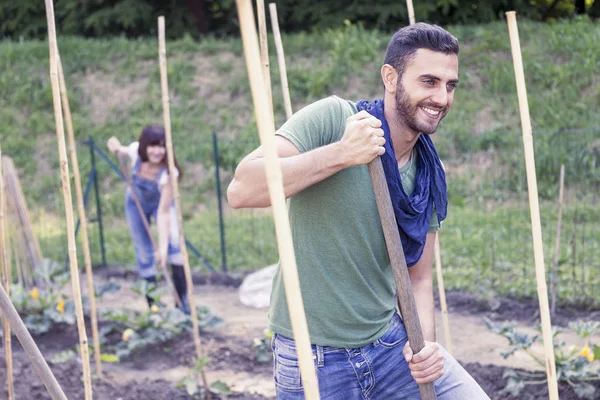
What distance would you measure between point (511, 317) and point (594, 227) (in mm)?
2309

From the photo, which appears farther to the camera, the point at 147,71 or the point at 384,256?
the point at 147,71

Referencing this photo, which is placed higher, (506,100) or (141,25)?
(141,25)

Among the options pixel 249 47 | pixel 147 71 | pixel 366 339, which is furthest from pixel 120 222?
pixel 249 47

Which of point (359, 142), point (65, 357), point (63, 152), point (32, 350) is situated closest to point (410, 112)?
point (359, 142)

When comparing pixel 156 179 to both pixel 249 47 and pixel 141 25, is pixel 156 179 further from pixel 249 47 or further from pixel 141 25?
pixel 141 25

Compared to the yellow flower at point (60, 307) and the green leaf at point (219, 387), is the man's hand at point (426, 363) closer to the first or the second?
the green leaf at point (219, 387)

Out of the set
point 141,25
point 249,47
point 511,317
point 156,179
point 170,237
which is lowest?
point 511,317

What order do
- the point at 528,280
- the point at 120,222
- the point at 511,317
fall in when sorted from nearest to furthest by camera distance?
the point at 511,317 → the point at 528,280 → the point at 120,222

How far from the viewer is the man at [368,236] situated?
2199 millimetres

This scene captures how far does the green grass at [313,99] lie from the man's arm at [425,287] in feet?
13.1

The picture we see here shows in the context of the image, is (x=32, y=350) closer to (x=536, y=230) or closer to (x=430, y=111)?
(x=430, y=111)

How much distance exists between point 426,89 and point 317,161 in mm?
448

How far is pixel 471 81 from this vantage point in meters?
11.9

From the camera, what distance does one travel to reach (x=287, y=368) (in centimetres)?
229
